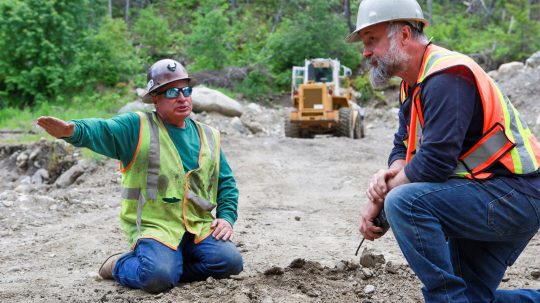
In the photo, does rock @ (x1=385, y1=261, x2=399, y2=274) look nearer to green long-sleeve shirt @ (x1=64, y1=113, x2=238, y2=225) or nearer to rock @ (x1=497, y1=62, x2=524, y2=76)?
green long-sleeve shirt @ (x1=64, y1=113, x2=238, y2=225)

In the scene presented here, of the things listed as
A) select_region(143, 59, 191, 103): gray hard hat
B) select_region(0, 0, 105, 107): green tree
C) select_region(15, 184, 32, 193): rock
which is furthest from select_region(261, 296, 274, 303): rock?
select_region(0, 0, 105, 107): green tree

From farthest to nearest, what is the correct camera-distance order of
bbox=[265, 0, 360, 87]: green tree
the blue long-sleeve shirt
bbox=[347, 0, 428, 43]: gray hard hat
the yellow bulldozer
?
1. bbox=[265, 0, 360, 87]: green tree
2. the yellow bulldozer
3. bbox=[347, 0, 428, 43]: gray hard hat
4. the blue long-sleeve shirt

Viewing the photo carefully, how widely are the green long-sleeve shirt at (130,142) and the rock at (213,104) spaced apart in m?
13.7

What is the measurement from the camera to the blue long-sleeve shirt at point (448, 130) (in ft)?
9.39

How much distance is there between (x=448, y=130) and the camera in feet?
9.40

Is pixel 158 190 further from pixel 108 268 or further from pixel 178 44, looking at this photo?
pixel 178 44

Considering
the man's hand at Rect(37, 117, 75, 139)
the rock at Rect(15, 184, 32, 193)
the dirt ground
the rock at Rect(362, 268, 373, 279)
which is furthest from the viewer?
the rock at Rect(15, 184, 32, 193)

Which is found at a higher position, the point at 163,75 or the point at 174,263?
the point at 163,75

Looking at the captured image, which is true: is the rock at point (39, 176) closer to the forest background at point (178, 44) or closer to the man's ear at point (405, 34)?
the forest background at point (178, 44)

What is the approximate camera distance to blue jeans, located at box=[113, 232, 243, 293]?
13.8 ft

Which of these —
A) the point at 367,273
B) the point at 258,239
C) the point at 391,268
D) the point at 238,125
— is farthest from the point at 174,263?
the point at 238,125

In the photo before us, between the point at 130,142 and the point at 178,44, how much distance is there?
97.8 feet

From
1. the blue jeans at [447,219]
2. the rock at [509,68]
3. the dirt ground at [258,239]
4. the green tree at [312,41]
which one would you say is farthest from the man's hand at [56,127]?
the green tree at [312,41]

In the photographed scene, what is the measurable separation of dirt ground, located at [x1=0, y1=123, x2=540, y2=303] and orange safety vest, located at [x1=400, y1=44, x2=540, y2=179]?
3.96 ft
